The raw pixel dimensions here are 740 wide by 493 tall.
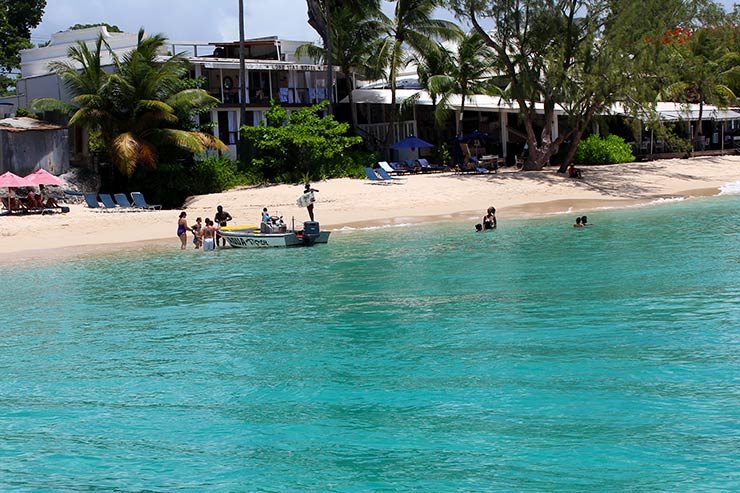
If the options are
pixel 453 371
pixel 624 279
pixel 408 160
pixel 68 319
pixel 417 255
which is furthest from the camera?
pixel 408 160

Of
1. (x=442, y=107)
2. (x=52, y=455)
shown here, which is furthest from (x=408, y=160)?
(x=52, y=455)

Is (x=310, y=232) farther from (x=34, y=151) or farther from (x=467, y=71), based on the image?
(x=467, y=71)

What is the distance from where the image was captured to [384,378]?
1279cm

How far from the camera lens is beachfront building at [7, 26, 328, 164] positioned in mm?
41656

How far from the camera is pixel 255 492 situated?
922 centimetres

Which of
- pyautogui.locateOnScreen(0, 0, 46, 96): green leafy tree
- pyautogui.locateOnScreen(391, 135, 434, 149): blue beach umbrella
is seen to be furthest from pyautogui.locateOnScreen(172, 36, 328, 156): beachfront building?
pyautogui.locateOnScreen(0, 0, 46, 96): green leafy tree

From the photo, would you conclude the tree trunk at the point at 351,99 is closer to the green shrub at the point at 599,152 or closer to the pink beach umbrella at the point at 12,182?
the green shrub at the point at 599,152

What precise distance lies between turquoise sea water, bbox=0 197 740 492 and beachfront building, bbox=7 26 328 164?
20057 mm

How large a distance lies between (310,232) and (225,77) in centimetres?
1826

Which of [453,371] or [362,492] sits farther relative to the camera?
[453,371]

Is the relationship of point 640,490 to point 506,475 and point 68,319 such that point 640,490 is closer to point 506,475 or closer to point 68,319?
point 506,475

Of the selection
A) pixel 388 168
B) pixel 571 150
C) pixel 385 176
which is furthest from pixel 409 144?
pixel 571 150

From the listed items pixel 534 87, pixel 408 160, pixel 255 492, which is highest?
pixel 534 87

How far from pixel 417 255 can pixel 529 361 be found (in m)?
11.7
